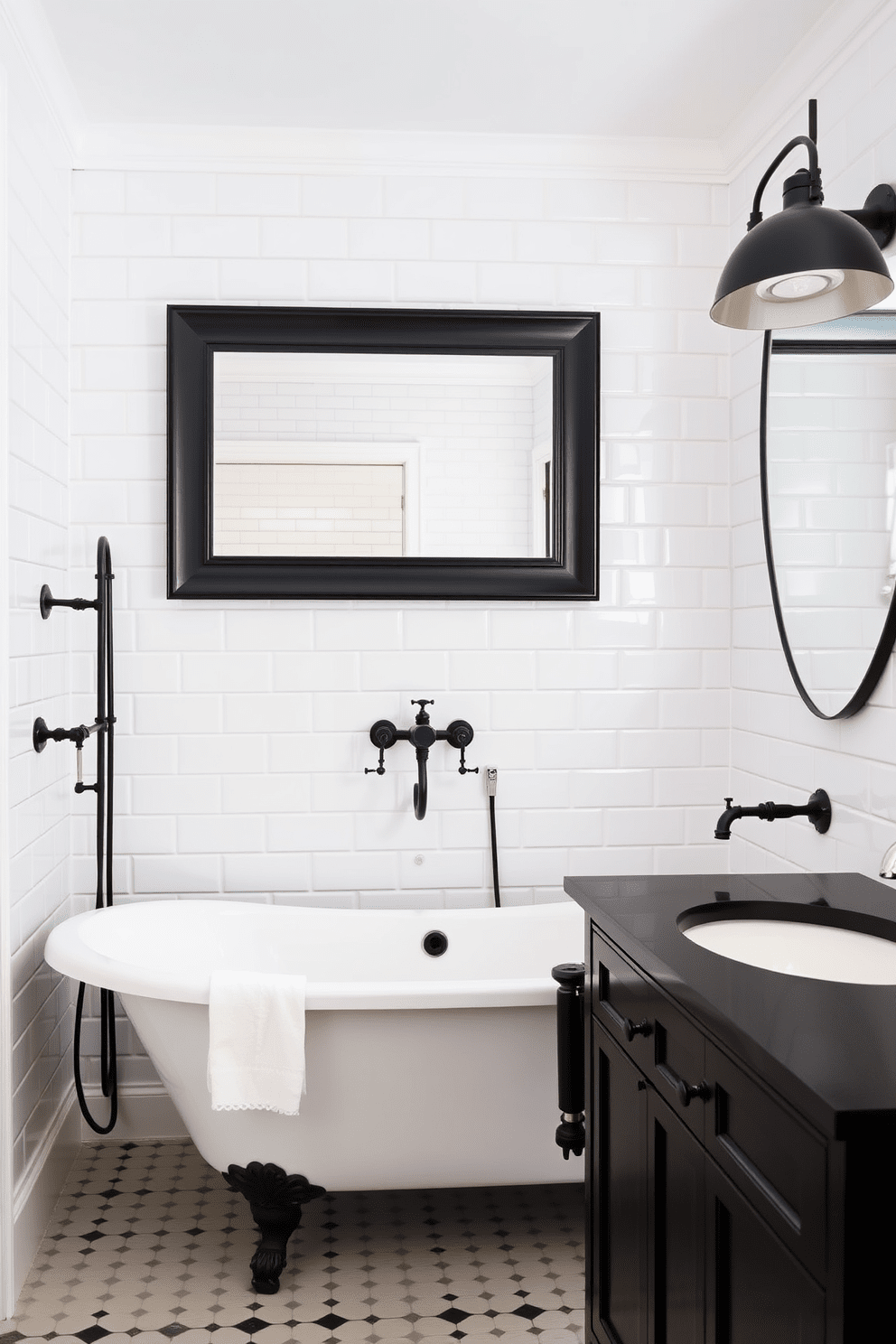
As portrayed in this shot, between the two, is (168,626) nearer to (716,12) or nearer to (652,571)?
(652,571)

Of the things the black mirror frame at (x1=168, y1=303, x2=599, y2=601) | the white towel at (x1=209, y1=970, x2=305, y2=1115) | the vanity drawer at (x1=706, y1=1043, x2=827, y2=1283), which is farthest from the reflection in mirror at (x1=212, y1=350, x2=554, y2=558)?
the vanity drawer at (x1=706, y1=1043, x2=827, y2=1283)

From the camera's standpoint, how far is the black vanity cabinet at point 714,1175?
2.99 feet

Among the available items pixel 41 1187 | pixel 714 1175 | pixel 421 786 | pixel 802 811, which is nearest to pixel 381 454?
pixel 421 786

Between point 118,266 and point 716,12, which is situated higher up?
point 716,12

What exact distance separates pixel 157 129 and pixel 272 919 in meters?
2.19

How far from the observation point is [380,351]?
9.63 ft

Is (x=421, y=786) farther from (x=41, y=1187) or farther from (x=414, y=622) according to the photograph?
(x=41, y=1187)

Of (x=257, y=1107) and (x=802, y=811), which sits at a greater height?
(x=802, y=811)

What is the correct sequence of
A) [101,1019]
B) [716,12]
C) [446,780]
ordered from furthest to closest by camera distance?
[446,780] < [101,1019] < [716,12]

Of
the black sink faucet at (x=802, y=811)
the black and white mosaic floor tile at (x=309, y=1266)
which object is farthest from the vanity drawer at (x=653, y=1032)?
the black and white mosaic floor tile at (x=309, y=1266)

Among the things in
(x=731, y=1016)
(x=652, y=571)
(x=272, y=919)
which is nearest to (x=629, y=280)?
(x=652, y=571)

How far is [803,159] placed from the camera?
253 cm

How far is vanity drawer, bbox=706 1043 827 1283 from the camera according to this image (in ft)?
3.15

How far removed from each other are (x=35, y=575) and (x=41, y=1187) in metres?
1.45
